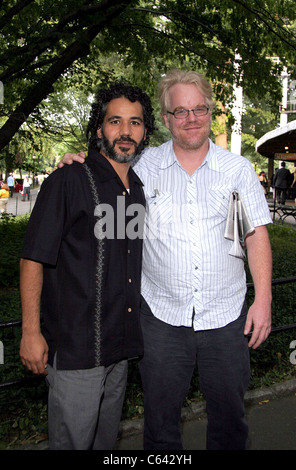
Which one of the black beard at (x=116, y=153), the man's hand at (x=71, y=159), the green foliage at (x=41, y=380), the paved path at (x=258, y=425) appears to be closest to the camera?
the man's hand at (x=71, y=159)

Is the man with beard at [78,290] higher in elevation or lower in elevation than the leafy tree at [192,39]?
lower

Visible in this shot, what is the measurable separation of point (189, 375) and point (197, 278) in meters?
0.57

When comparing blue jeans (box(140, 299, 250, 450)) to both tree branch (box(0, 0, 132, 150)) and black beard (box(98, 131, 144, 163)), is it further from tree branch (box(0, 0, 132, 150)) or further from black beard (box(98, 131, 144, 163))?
tree branch (box(0, 0, 132, 150))

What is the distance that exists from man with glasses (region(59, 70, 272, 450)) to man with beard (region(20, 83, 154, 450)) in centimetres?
21

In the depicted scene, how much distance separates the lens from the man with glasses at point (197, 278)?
2.42 m

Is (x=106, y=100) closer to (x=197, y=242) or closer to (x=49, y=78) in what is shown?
(x=197, y=242)

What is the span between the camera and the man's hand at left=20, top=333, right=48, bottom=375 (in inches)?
82.0

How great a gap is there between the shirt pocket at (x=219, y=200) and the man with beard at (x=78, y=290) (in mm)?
456

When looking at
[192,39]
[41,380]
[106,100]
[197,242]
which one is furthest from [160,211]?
[192,39]

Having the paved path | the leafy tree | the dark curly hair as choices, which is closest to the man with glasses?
the dark curly hair

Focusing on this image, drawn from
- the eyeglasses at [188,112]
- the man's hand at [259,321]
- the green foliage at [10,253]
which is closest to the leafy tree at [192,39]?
the green foliage at [10,253]

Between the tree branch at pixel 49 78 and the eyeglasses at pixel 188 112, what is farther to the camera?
the tree branch at pixel 49 78

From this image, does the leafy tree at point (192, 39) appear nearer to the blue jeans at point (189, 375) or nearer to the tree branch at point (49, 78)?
the tree branch at point (49, 78)

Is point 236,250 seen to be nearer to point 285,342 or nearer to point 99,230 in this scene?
point 99,230
